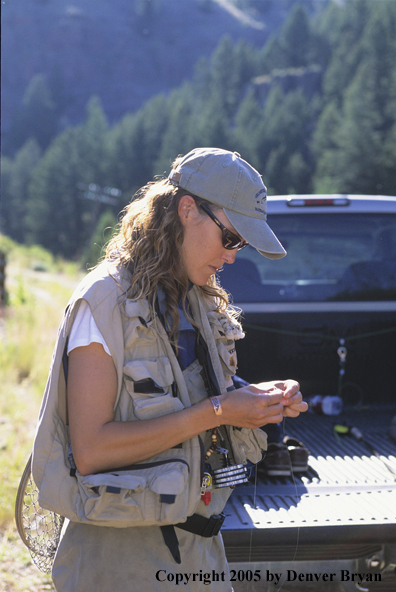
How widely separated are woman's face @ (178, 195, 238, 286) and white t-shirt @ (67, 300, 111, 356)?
373 millimetres

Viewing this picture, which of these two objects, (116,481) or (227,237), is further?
(227,237)

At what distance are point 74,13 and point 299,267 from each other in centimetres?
16023

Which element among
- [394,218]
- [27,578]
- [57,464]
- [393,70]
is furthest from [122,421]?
[393,70]

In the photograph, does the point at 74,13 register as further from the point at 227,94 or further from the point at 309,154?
the point at 309,154

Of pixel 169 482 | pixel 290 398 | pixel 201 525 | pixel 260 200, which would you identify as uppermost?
pixel 260 200

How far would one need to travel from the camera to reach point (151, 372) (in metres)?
1.83

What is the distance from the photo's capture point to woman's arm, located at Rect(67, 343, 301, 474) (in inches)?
68.8

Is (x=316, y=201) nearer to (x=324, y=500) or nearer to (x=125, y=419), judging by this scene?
(x=324, y=500)

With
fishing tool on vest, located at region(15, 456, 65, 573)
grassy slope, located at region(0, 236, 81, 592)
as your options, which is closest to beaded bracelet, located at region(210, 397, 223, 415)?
fishing tool on vest, located at region(15, 456, 65, 573)

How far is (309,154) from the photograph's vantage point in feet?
241

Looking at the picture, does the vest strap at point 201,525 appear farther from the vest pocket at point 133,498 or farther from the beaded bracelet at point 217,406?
the beaded bracelet at point 217,406

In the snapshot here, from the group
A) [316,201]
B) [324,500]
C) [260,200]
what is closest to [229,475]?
[260,200]

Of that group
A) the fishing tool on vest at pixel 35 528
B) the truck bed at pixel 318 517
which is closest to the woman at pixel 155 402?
the fishing tool on vest at pixel 35 528

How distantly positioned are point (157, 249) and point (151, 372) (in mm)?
382
